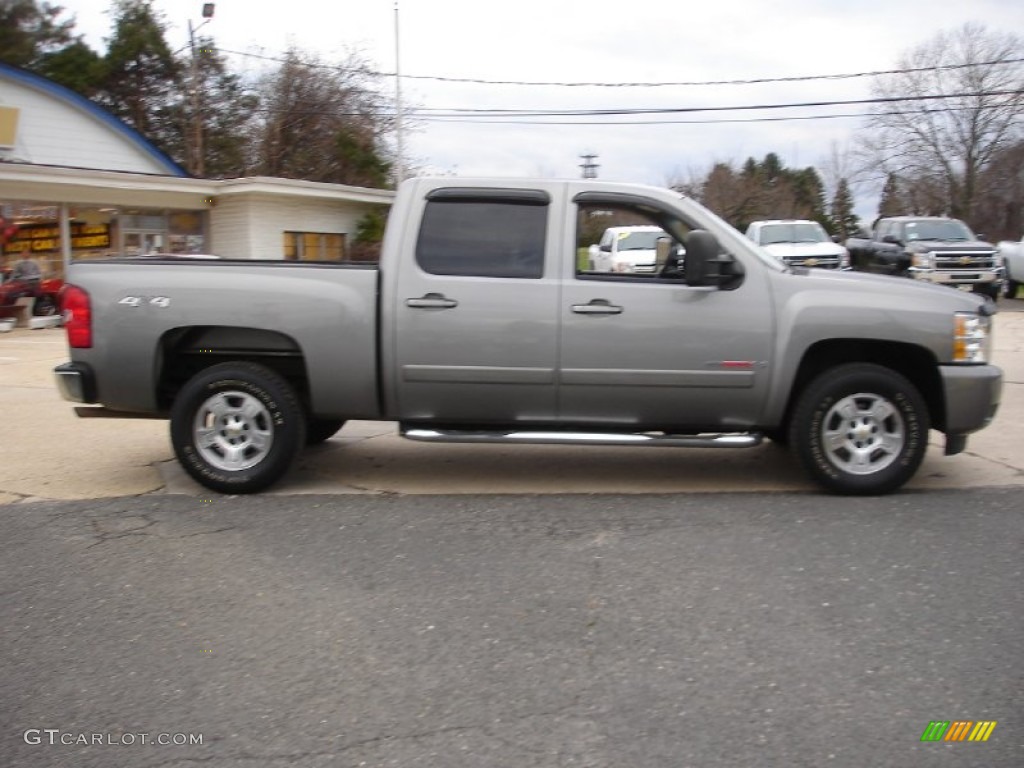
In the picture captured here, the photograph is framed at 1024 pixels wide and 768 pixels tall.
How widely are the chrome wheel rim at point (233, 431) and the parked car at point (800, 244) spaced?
15.8m

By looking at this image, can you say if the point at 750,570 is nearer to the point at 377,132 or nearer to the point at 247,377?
the point at 247,377

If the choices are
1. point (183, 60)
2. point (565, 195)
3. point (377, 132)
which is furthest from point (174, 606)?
point (183, 60)

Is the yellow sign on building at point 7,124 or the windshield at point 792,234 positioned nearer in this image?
the yellow sign on building at point 7,124

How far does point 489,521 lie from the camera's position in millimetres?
5531

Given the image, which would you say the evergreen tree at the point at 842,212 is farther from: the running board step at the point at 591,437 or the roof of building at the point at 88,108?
the running board step at the point at 591,437

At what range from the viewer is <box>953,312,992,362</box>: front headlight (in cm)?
577

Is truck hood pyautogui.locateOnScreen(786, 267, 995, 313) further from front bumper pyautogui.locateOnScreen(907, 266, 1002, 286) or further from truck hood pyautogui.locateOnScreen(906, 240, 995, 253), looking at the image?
truck hood pyautogui.locateOnScreen(906, 240, 995, 253)

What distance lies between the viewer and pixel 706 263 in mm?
5699

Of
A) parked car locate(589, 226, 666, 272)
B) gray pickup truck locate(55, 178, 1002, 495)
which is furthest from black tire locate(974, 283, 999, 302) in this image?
gray pickup truck locate(55, 178, 1002, 495)

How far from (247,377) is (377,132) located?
36.0 metres

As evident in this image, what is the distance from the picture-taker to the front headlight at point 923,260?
787 inches

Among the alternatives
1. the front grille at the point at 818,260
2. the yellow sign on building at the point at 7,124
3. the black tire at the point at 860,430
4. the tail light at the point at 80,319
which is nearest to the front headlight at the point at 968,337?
the black tire at the point at 860,430

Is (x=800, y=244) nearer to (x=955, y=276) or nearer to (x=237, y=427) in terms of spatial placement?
(x=955, y=276)

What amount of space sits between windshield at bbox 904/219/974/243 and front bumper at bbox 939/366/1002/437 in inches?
650
